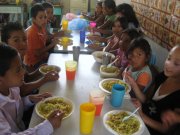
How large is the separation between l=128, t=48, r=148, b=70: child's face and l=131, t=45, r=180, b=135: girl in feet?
0.78

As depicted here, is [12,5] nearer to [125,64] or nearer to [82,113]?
[125,64]

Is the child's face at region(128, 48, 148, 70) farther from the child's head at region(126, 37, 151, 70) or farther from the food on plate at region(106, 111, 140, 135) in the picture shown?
the food on plate at region(106, 111, 140, 135)

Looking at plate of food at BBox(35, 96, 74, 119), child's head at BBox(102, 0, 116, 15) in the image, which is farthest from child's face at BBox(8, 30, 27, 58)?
child's head at BBox(102, 0, 116, 15)

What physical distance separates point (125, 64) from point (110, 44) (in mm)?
503

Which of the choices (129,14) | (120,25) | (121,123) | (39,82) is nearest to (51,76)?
(39,82)

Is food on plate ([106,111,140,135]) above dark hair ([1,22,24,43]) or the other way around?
the other way around

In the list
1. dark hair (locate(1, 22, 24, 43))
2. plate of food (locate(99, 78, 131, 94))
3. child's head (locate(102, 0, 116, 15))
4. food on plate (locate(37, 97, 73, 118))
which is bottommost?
food on plate (locate(37, 97, 73, 118))

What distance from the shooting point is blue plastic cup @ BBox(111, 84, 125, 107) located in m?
1.21

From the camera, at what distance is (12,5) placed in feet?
15.7

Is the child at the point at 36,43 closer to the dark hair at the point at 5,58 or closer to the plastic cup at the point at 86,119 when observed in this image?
the dark hair at the point at 5,58

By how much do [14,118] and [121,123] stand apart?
60 cm

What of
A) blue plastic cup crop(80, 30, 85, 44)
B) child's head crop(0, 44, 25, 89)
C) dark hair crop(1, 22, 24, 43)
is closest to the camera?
child's head crop(0, 44, 25, 89)

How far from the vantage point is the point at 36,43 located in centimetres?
232

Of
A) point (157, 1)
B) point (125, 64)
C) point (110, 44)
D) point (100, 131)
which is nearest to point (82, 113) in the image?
point (100, 131)
